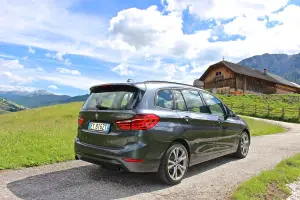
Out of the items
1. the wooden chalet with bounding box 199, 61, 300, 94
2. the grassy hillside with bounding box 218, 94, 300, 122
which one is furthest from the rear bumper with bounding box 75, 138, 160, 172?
the wooden chalet with bounding box 199, 61, 300, 94

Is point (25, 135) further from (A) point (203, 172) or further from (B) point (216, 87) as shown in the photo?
(B) point (216, 87)

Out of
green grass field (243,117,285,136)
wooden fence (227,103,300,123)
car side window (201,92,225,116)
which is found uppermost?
car side window (201,92,225,116)

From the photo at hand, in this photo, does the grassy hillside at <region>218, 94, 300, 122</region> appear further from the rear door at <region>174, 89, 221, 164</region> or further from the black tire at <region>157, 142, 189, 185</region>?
the black tire at <region>157, 142, 189, 185</region>

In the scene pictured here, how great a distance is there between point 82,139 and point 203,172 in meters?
2.89

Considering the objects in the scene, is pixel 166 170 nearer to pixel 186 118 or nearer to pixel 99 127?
pixel 186 118

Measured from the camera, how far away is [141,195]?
15.1ft

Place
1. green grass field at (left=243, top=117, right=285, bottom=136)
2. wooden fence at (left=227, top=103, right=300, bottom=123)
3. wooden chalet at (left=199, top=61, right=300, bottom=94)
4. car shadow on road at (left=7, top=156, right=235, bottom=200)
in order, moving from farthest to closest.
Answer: wooden chalet at (left=199, top=61, right=300, bottom=94), wooden fence at (left=227, top=103, right=300, bottom=123), green grass field at (left=243, top=117, right=285, bottom=136), car shadow on road at (left=7, top=156, right=235, bottom=200)

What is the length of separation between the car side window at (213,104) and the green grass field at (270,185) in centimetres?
175

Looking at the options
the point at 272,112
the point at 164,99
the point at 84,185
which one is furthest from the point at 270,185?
the point at 272,112

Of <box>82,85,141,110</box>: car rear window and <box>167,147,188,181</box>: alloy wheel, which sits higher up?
<box>82,85,141,110</box>: car rear window

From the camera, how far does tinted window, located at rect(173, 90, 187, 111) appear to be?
17.9 ft

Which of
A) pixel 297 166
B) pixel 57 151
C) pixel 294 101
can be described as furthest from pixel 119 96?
pixel 294 101

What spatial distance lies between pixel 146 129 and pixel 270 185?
2920 millimetres

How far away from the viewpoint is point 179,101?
5547mm
